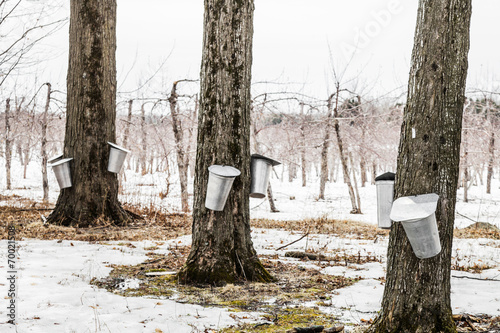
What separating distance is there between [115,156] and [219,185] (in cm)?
349

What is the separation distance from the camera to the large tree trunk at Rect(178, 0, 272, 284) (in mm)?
3645

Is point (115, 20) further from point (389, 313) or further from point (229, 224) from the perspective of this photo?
point (389, 313)

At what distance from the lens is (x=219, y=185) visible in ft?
11.4

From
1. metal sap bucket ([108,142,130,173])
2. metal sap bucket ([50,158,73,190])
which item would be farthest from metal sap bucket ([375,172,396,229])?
metal sap bucket ([50,158,73,190])

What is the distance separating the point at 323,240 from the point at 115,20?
16.4 ft

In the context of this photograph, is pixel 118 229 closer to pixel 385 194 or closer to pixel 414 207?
pixel 385 194

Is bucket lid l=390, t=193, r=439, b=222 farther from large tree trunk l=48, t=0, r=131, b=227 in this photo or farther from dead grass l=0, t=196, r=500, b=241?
large tree trunk l=48, t=0, r=131, b=227

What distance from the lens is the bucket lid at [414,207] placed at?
2104 mm

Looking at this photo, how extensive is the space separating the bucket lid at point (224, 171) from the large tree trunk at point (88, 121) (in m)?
3.57

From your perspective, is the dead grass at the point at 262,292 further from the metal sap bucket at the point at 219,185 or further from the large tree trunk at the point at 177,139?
the large tree trunk at the point at 177,139

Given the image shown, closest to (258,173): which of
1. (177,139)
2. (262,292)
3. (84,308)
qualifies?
(262,292)

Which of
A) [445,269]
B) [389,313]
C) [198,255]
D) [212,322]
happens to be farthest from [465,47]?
[198,255]

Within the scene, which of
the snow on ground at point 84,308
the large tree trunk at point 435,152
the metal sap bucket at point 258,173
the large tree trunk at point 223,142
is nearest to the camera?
the large tree trunk at point 435,152

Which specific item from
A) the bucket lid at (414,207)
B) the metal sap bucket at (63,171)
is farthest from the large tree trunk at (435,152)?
the metal sap bucket at (63,171)
